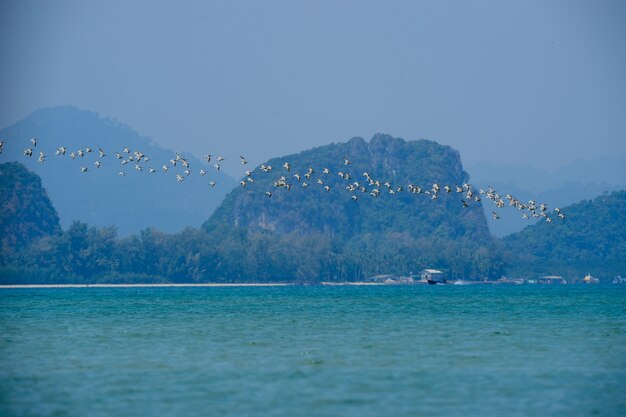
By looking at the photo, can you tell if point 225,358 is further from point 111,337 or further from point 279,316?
point 279,316

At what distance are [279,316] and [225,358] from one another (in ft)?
125

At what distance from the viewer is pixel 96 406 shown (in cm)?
3416

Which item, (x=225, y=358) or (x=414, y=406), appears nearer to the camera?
(x=414, y=406)

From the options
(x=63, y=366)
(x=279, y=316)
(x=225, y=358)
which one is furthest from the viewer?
(x=279, y=316)

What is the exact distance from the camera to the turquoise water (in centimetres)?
3403

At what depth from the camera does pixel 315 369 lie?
142 feet

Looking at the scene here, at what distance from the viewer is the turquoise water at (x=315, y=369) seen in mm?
34031

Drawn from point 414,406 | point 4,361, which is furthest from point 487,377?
point 4,361

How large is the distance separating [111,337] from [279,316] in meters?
25.9

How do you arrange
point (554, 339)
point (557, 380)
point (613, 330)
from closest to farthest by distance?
1. point (557, 380)
2. point (554, 339)
3. point (613, 330)

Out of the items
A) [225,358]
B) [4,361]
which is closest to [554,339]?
[225,358]

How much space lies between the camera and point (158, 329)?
67812 mm

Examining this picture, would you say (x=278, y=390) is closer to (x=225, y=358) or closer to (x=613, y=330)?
(x=225, y=358)

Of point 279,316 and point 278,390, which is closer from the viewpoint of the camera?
point 278,390
